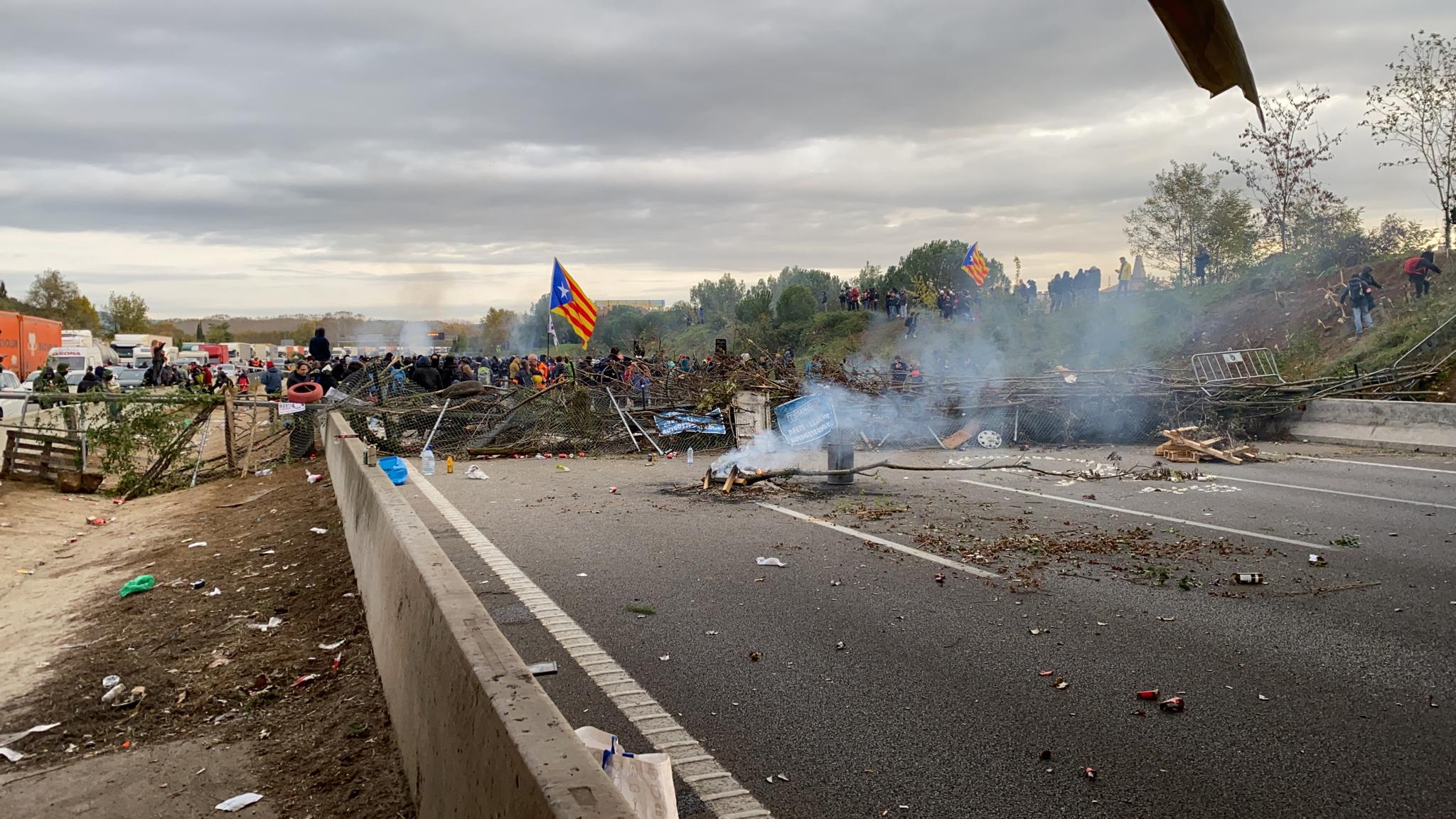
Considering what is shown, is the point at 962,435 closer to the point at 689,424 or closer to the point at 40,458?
the point at 689,424

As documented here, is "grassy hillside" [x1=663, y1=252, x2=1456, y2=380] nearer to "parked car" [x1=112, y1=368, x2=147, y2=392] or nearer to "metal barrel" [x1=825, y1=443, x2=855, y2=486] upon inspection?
"metal barrel" [x1=825, y1=443, x2=855, y2=486]

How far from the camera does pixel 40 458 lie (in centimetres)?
1414

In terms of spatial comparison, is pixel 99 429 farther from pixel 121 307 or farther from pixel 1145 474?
pixel 121 307

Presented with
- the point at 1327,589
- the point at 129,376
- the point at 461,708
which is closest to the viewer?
the point at 461,708

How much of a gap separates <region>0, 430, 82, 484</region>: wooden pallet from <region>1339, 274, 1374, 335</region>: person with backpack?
26.3 metres

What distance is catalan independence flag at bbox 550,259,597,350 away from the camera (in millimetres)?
23703

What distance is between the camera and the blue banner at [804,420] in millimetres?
12711

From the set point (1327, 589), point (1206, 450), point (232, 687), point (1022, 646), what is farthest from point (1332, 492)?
point (232, 687)

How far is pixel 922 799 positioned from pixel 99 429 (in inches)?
600

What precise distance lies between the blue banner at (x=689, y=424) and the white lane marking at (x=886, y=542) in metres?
6.91

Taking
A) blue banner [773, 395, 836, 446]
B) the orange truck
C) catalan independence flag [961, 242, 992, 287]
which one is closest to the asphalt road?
blue banner [773, 395, 836, 446]

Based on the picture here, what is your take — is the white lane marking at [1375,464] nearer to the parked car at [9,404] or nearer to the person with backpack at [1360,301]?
the person with backpack at [1360,301]

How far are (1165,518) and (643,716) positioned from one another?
705 centimetres

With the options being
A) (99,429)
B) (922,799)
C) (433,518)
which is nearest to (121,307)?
(99,429)
